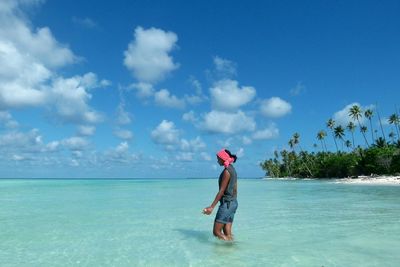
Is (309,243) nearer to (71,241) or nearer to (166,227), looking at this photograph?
(166,227)

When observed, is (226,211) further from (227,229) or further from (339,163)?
(339,163)

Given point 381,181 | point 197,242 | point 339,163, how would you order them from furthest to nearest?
point 339,163
point 381,181
point 197,242

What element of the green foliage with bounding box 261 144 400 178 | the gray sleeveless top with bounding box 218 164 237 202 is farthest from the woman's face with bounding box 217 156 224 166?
the green foliage with bounding box 261 144 400 178

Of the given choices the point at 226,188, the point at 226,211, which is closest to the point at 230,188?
the point at 226,188

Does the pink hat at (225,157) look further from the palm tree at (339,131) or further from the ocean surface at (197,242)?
the palm tree at (339,131)

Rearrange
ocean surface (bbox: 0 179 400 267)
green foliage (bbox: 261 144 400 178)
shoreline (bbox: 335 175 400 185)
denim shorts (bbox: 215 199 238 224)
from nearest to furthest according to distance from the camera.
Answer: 1. ocean surface (bbox: 0 179 400 267)
2. denim shorts (bbox: 215 199 238 224)
3. shoreline (bbox: 335 175 400 185)
4. green foliage (bbox: 261 144 400 178)

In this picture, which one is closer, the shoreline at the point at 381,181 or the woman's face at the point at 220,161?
the woman's face at the point at 220,161

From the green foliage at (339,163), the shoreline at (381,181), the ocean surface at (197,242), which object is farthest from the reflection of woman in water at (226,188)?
Answer: the green foliage at (339,163)

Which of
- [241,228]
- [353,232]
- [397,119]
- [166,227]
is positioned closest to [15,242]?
[166,227]

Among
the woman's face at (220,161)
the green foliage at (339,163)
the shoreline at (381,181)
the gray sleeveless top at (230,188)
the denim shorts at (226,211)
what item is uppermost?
the green foliage at (339,163)

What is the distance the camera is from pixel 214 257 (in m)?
7.71

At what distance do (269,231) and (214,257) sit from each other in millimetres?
3668

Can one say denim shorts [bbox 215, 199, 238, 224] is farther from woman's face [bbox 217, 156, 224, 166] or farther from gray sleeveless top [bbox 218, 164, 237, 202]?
woman's face [bbox 217, 156, 224, 166]

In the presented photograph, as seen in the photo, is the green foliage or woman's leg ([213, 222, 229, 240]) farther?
the green foliage
